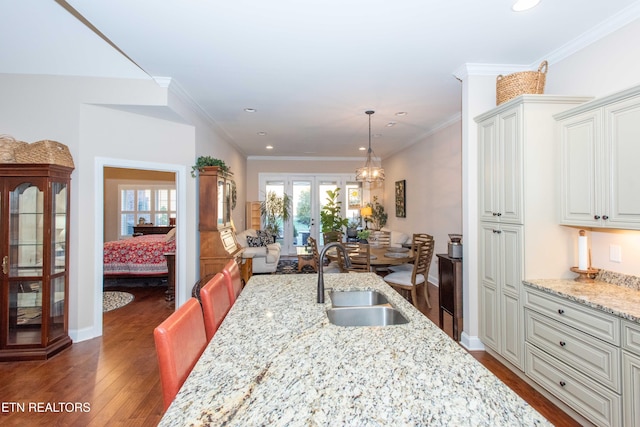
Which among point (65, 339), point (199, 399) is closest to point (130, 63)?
point (65, 339)

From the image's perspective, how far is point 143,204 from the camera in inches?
342

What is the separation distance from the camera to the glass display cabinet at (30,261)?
2.96 metres

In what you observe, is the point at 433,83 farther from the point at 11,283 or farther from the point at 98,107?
the point at 11,283

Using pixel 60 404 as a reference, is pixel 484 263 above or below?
above

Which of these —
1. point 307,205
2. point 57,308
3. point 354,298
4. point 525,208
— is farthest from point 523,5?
point 307,205

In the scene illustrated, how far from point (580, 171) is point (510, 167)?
0.45 m

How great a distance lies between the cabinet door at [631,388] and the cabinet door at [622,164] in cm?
76

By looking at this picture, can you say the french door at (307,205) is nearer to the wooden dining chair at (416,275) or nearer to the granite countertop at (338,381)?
the wooden dining chair at (416,275)

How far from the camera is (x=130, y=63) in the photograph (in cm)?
333

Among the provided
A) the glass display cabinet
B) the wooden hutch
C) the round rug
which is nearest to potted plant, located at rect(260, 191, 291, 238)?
the round rug

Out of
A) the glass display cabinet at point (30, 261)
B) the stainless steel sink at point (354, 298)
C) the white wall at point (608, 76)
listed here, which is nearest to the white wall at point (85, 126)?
the glass display cabinet at point (30, 261)

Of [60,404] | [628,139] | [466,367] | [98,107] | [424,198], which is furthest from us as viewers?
[424,198]

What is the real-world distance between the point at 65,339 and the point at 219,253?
173 centimetres

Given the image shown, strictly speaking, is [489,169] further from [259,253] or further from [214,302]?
[259,253]
